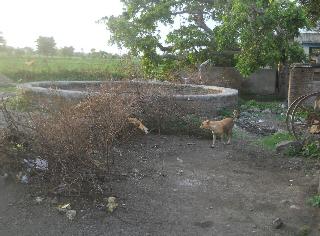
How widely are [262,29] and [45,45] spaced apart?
25.1m

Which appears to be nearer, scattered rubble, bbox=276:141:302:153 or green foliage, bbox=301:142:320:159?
green foliage, bbox=301:142:320:159

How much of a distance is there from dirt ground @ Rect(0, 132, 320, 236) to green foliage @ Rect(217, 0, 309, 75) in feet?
25.2

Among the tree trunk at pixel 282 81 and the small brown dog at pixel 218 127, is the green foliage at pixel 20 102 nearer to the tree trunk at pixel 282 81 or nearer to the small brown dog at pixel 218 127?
the small brown dog at pixel 218 127

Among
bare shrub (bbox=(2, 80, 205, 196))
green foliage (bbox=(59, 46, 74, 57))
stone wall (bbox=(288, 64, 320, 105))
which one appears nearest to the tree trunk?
stone wall (bbox=(288, 64, 320, 105))

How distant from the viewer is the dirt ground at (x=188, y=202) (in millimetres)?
5086

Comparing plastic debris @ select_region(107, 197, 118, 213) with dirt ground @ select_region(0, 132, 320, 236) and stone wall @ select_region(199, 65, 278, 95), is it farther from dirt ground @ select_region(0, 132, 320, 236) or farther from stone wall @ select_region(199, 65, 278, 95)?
stone wall @ select_region(199, 65, 278, 95)

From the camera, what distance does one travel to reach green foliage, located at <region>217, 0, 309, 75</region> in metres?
14.9

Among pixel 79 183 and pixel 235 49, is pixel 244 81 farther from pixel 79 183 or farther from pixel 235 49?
pixel 79 183

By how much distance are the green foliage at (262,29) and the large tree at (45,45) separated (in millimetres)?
23447

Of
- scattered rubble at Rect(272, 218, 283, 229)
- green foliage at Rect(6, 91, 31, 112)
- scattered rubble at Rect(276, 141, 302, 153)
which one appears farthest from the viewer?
green foliage at Rect(6, 91, 31, 112)

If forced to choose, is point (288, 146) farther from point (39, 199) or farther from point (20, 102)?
point (20, 102)

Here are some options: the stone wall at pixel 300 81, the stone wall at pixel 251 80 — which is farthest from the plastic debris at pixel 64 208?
the stone wall at pixel 251 80

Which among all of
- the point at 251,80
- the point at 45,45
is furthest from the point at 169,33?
the point at 45,45

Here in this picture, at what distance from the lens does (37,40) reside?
35.9 meters
